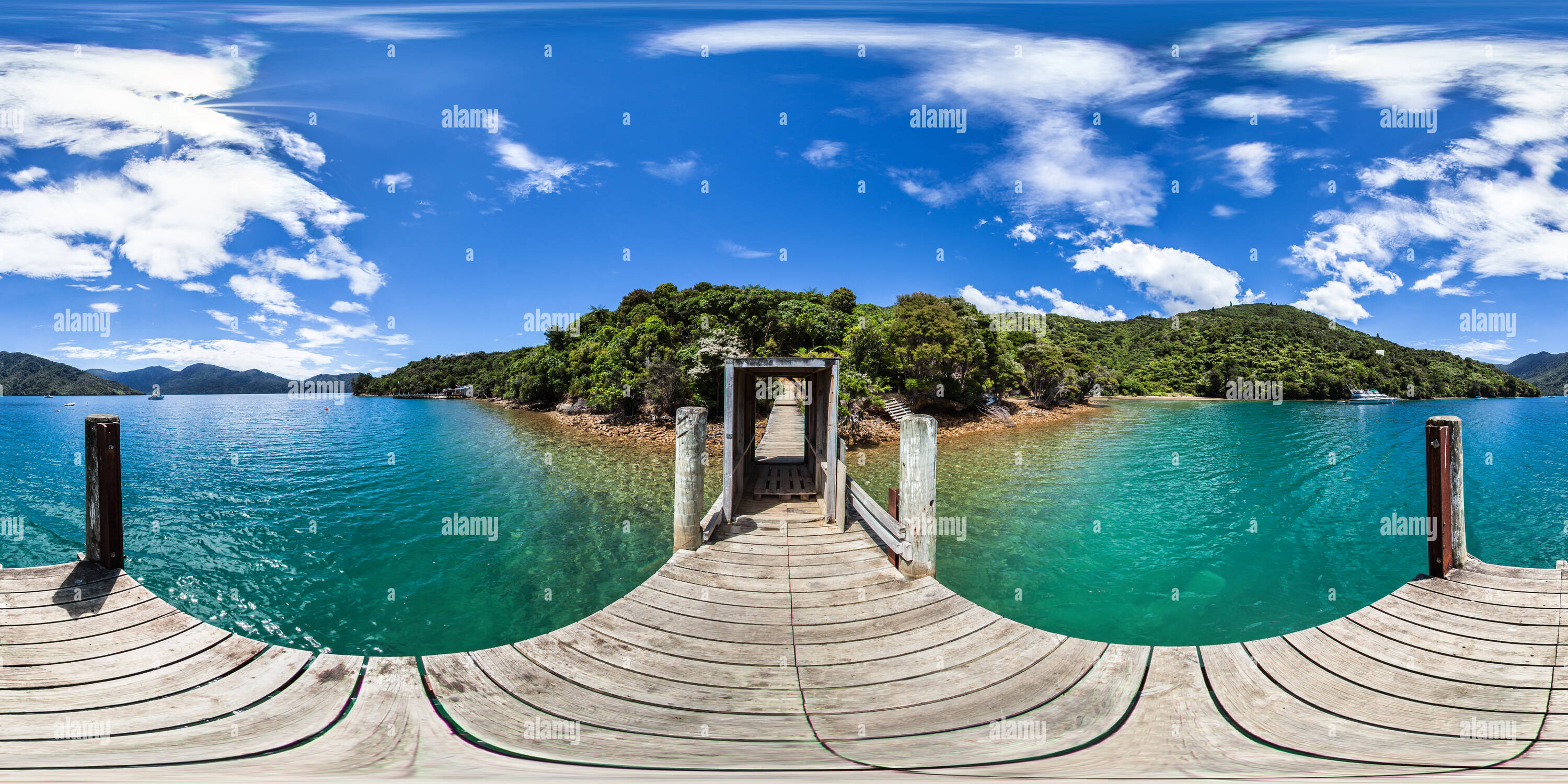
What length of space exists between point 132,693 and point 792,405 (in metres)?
22.3

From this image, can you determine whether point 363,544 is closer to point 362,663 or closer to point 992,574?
point 362,663

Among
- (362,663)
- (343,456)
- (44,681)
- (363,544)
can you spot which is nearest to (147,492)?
(343,456)

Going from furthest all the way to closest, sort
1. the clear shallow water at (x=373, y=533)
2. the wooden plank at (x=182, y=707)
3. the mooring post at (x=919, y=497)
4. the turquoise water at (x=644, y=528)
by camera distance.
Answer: the turquoise water at (x=644, y=528), the clear shallow water at (x=373, y=533), the mooring post at (x=919, y=497), the wooden plank at (x=182, y=707)

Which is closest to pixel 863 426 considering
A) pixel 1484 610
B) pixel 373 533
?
pixel 373 533

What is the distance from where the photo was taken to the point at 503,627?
7793 mm

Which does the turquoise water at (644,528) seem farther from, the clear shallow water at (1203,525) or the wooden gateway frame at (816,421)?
the wooden gateway frame at (816,421)

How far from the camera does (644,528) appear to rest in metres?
12.2

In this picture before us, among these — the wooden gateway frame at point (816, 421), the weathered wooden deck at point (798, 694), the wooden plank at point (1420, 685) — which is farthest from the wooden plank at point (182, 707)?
the wooden plank at point (1420, 685)

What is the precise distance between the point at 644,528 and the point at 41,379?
17981cm

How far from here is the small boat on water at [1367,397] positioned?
6531 cm

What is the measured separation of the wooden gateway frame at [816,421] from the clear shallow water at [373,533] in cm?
296

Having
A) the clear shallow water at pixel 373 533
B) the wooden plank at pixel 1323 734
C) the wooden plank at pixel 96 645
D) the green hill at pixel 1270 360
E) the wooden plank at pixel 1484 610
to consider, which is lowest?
the clear shallow water at pixel 373 533

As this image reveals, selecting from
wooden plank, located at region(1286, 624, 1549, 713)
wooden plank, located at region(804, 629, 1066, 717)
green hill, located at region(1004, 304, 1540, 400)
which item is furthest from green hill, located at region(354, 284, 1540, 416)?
wooden plank, located at region(1286, 624, 1549, 713)

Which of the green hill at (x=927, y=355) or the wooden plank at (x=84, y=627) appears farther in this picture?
the green hill at (x=927, y=355)
